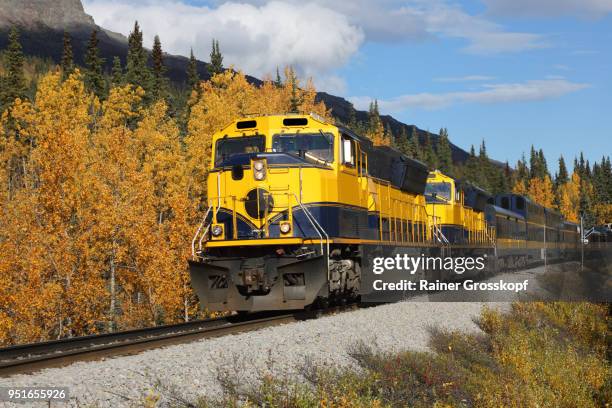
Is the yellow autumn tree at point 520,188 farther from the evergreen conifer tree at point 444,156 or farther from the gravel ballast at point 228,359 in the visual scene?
the gravel ballast at point 228,359

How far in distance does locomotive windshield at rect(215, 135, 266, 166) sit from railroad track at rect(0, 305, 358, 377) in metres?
4.14

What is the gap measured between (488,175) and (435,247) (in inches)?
5664

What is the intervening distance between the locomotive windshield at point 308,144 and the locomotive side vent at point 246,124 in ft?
2.31

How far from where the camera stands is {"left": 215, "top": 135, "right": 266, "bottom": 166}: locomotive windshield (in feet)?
56.4

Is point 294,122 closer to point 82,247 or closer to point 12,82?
point 82,247

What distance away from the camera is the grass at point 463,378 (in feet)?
29.5

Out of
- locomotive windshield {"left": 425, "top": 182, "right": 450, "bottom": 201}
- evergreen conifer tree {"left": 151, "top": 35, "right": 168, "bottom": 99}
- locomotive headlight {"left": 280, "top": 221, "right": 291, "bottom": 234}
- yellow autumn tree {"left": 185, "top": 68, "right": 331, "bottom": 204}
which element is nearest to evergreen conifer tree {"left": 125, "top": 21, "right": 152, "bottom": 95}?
evergreen conifer tree {"left": 151, "top": 35, "right": 168, "bottom": 99}

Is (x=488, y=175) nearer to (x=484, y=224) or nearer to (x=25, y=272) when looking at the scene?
(x=484, y=224)

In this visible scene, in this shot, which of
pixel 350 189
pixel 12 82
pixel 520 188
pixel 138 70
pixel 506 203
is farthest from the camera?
pixel 520 188

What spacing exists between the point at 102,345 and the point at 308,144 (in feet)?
23.4

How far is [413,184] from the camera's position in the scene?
80.5 feet

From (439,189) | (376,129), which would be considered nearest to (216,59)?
(376,129)

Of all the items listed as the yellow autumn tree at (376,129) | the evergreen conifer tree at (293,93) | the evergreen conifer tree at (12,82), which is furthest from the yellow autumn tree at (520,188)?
the evergreen conifer tree at (12,82)

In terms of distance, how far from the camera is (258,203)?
628 inches
